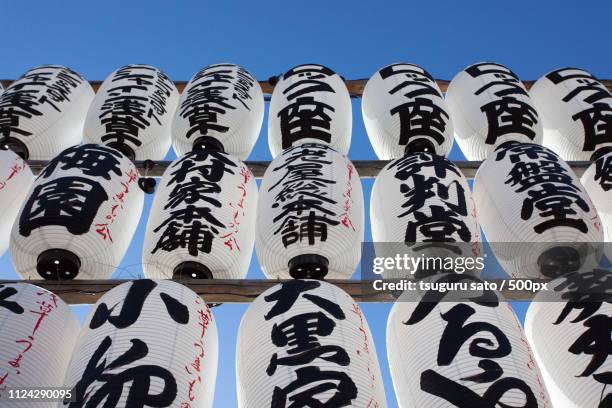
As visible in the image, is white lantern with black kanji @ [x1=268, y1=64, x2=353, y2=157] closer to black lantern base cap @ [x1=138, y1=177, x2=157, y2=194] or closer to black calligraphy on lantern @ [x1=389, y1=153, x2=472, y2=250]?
black calligraphy on lantern @ [x1=389, y1=153, x2=472, y2=250]

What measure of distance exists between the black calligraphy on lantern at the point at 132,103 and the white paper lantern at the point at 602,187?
2751mm

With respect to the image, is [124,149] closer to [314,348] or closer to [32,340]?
[32,340]

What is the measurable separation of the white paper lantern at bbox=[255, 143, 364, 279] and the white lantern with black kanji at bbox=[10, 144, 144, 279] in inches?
29.0

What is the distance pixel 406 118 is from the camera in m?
4.17

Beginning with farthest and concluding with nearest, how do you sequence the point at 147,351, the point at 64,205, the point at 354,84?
the point at 354,84, the point at 64,205, the point at 147,351

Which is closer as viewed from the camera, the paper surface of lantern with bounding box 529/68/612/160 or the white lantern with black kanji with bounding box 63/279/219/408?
the white lantern with black kanji with bounding box 63/279/219/408

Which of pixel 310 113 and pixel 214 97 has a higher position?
pixel 214 97

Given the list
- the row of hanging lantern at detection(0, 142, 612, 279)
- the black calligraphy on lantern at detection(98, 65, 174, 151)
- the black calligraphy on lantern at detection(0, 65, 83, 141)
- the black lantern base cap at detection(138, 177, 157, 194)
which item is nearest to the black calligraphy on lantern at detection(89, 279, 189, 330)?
the row of hanging lantern at detection(0, 142, 612, 279)

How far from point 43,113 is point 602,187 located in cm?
356

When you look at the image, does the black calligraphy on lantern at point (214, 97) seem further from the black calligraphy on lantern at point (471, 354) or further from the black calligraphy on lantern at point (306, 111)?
the black calligraphy on lantern at point (471, 354)

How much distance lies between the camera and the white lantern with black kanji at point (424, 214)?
3080 mm

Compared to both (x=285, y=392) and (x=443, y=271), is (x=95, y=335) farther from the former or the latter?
(x=443, y=271)

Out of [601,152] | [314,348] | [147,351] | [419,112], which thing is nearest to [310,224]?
[314,348]

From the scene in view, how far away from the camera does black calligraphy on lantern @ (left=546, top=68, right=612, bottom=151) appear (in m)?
4.28
